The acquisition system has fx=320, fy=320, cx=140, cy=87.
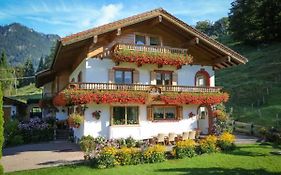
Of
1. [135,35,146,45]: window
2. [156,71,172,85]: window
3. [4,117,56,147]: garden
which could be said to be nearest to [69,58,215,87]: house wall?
[156,71,172,85]: window

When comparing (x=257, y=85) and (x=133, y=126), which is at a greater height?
(x=257, y=85)

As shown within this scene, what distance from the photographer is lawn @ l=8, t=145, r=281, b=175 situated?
53.7ft

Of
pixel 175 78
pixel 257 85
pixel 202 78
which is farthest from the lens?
pixel 257 85

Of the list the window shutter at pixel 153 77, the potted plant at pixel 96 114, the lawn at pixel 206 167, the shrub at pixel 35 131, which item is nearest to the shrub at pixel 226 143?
the lawn at pixel 206 167

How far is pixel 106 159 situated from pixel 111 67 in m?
9.03

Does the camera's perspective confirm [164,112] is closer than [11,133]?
Yes

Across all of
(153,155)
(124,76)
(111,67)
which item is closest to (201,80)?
(124,76)

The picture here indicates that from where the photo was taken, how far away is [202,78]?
28.6 metres

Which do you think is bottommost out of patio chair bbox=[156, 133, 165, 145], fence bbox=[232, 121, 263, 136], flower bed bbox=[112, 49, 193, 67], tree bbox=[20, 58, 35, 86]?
patio chair bbox=[156, 133, 165, 145]

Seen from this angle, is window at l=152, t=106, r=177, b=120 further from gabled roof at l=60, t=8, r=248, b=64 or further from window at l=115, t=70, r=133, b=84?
gabled roof at l=60, t=8, r=248, b=64

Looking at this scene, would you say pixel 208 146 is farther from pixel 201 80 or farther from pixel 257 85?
pixel 257 85

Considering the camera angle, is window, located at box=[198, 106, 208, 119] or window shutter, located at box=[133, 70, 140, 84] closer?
window shutter, located at box=[133, 70, 140, 84]

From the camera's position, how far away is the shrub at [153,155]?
1845 cm

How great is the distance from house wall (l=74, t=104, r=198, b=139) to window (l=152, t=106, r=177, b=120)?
47 cm
